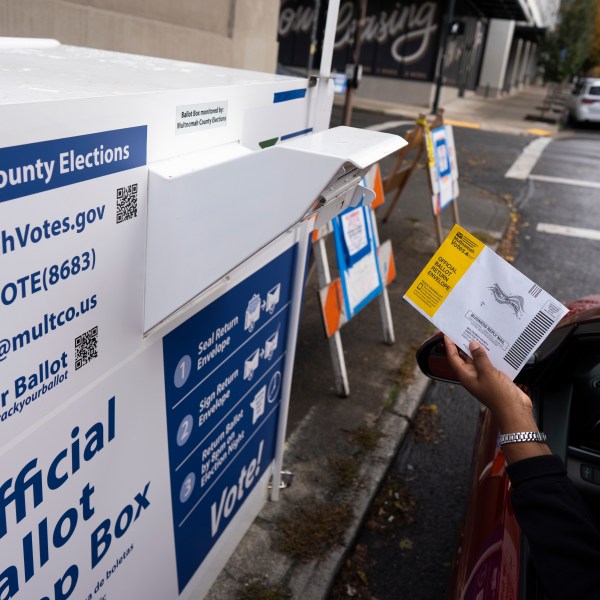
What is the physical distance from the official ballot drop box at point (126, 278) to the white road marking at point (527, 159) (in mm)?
11838

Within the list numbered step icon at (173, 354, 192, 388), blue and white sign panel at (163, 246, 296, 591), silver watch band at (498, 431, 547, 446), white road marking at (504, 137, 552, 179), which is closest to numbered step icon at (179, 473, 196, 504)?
blue and white sign panel at (163, 246, 296, 591)

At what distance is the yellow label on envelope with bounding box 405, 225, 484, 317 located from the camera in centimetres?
188

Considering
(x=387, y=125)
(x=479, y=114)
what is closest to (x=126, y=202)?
(x=387, y=125)

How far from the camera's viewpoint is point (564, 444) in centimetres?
219

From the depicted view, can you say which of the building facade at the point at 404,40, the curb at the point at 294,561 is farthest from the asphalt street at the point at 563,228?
the building facade at the point at 404,40

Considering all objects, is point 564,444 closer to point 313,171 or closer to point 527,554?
point 527,554

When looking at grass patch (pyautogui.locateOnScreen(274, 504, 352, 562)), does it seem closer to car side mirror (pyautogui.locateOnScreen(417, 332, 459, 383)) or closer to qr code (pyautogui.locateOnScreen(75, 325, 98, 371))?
car side mirror (pyautogui.locateOnScreen(417, 332, 459, 383))

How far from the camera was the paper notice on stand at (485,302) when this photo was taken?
1.83m

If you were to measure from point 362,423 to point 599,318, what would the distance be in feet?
7.05

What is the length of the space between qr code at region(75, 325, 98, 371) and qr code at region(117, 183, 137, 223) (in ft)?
0.93

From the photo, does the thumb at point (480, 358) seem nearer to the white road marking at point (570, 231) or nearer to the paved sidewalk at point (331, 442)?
the paved sidewalk at point (331, 442)

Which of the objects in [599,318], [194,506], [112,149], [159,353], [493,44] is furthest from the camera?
[493,44]

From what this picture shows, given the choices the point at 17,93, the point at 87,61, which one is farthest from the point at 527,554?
the point at 87,61

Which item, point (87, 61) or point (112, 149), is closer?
point (112, 149)
